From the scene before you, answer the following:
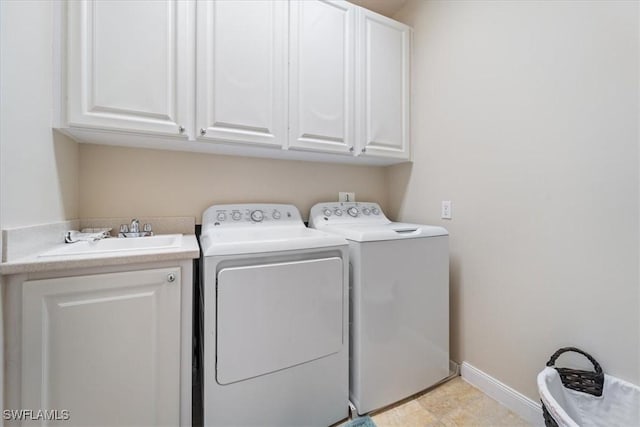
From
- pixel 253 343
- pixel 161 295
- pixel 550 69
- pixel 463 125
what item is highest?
pixel 550 69

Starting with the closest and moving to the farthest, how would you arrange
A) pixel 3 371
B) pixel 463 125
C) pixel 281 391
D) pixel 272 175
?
pixel 3 371 < pixel 281 391 < pixel 463 125 < pixel 272 175

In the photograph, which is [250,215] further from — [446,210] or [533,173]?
[533,173]

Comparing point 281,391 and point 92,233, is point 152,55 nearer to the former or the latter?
point 92,233

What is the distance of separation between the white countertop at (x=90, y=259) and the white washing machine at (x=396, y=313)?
0.84 m

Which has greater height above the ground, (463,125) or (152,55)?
Result: (152,55)

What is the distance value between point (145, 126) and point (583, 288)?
84.8 inches

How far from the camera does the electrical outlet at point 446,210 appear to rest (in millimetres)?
1784

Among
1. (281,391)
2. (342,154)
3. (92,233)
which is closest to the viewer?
(281,391)

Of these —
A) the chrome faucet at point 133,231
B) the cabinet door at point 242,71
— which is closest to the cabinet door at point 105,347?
the chrome faucet at point 133,231

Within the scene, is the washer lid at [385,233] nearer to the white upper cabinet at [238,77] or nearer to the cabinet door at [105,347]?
the white upper cabinet at [238,77]

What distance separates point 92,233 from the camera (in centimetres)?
139

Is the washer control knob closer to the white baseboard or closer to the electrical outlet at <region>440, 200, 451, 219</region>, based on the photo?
the electrical outlet at <region>440, 200, 451, 219</region>

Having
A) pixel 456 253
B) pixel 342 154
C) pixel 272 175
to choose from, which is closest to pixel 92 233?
pixel 272 175

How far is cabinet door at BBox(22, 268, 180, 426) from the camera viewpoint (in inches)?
35.9
